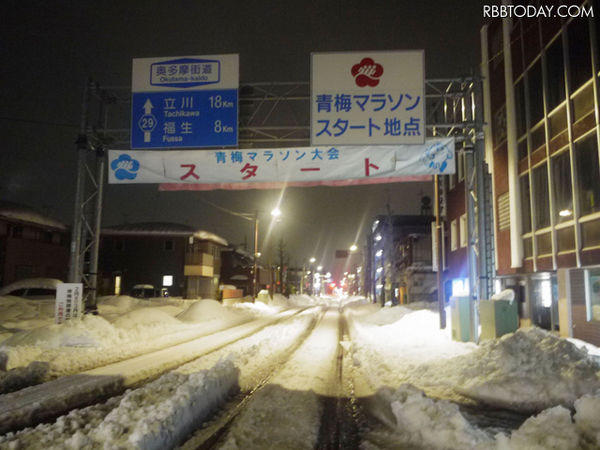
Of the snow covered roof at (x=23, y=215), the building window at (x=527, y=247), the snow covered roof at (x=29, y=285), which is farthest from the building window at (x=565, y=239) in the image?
the snow covered roof at (x=23, y=215)

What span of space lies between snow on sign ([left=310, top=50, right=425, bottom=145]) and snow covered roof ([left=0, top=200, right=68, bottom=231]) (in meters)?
26.5

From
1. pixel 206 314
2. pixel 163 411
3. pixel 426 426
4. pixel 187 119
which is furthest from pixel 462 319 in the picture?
pixel 206 314

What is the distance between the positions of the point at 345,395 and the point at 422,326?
11.0m

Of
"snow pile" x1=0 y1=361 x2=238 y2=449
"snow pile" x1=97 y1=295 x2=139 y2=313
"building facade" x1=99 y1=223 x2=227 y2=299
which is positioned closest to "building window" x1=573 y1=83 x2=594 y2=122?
"snow pile" x1=0 y1=361 x2=238 y2=449

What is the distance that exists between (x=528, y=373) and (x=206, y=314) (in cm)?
1824

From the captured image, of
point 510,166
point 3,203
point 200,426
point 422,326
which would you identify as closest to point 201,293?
point 3,203

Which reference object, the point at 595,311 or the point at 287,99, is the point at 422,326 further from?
the point at 287,99

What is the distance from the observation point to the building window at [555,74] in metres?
14.1

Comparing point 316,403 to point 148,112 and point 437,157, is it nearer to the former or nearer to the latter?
point 437,157

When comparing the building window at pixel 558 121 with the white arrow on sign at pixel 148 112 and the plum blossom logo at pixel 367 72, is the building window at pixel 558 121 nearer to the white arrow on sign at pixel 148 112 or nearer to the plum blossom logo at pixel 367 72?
the plum blossom logo at pixel 367 72

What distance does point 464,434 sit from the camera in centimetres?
484

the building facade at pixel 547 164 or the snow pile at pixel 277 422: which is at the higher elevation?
the building facade at pixel 547 164

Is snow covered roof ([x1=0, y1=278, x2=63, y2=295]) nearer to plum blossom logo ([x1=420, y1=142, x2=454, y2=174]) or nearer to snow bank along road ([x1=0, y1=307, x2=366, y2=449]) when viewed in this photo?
snow bank along road ([x1=0, y1=307, x2=366, y2=449])

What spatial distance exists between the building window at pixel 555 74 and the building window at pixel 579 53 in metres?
0.62
